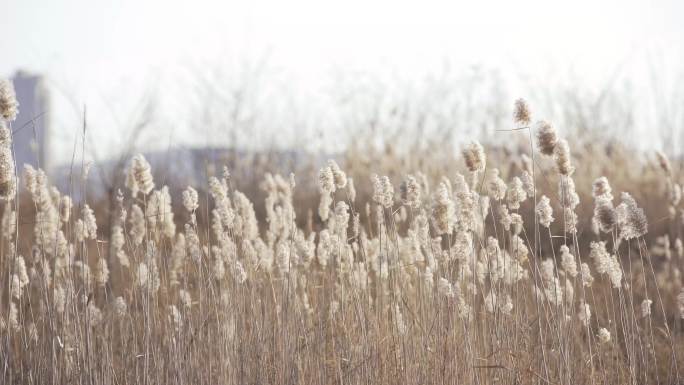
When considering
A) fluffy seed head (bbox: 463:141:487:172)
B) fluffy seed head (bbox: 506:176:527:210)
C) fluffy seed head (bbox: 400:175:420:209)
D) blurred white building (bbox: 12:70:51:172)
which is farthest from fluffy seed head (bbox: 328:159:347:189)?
blurred white building (bbox: 12:70:51:172)

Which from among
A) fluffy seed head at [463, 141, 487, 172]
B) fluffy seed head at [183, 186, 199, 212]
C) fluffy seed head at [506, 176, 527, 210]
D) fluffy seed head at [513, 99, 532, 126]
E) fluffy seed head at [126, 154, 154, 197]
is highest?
fluffy seed head at [513, 99, 532, 126]

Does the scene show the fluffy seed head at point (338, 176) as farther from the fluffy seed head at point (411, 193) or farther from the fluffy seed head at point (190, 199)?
the fluffy seed head at point (190, 199)

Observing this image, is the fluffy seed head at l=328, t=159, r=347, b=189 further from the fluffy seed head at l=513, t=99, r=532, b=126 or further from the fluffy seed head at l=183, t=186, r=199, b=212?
the fluffy seed head at l=513, t=99, r=532, b=126

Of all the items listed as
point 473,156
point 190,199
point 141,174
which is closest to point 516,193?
point 473,156

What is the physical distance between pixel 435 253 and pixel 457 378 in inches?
19.1

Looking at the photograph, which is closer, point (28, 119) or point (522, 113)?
point (522, 113)

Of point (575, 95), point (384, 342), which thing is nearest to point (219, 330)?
point (384, 342)

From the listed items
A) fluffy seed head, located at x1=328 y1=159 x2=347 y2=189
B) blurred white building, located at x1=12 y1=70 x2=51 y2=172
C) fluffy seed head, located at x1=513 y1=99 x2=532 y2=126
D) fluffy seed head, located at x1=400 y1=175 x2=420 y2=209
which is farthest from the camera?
blurred white building, located at x1=12 y1=70 x2=51 y2=172

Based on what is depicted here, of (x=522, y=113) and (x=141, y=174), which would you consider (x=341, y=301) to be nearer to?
(x=141, y=174)

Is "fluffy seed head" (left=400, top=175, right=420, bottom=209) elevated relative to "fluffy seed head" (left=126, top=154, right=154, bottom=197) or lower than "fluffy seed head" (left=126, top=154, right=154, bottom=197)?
lower

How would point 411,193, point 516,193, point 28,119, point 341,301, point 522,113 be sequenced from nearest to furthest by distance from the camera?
point 522,113 → point 411,193 → point 516,193 → point 341,301 → point 28,119

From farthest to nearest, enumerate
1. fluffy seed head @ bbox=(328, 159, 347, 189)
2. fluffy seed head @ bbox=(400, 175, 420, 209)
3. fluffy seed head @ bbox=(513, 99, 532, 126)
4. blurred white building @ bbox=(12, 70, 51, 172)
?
1. blurred white building @ bbox=(12, 70, 51, 172)
2. fluffy seed head @ bbox=(328, 159, 347, 189)
3. fluffy seed head @ bbox=(400, 175, 420, 209)
4. fluffy seed head @ bbox=(513, 99, 532, 126)

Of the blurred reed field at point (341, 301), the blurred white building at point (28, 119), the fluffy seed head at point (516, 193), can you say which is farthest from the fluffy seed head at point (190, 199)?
the blurred white building at point (28, 119)

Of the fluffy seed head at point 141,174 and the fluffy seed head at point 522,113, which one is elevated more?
the fluffy seed head at point 522,113
